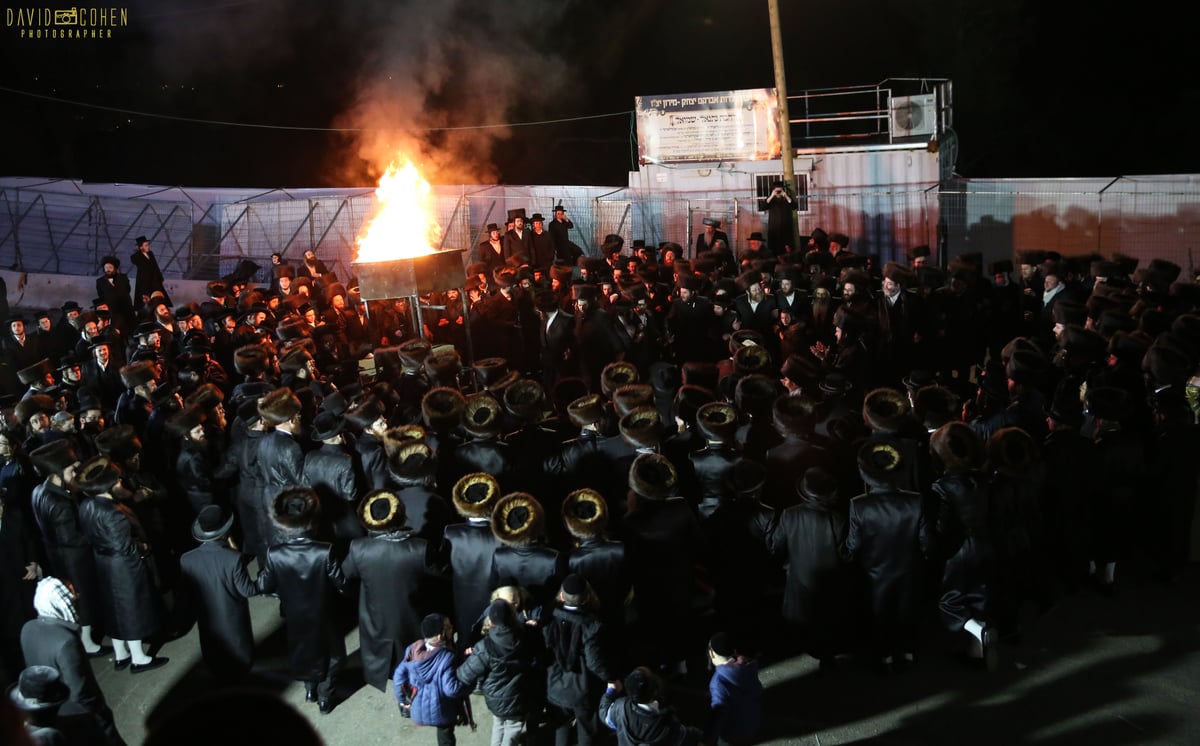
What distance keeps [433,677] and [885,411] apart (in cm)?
396

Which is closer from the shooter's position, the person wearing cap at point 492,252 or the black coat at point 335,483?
the black coat at point 335,483

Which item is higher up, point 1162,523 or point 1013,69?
point 1013,69

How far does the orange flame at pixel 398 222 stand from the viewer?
12891 mm

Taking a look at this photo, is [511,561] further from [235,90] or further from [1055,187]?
[235,90]

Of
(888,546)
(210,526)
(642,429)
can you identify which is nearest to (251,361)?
(210,526)

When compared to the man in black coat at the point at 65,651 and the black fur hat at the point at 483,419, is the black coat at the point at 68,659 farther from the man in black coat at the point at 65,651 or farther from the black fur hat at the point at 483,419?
the black fur hat at the point at 483,419

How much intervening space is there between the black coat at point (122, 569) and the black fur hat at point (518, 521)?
3317mm

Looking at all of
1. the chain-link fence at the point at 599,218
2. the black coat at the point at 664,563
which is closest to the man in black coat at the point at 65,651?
the black coat at the point at 664,563

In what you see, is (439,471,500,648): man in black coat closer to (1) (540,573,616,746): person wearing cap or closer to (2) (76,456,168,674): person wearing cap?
(1) (540,573,616,746): person wearing cap

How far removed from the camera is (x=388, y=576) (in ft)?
21.6

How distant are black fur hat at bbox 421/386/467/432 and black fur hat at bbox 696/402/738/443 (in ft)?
7.48

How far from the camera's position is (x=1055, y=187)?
17.3m

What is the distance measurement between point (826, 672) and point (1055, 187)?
1371 centimetres

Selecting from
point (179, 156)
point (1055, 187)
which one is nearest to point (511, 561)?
point (1055, 187)
